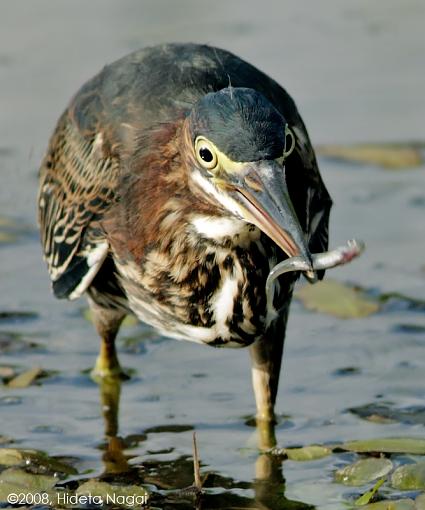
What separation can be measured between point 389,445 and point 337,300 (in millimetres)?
2109

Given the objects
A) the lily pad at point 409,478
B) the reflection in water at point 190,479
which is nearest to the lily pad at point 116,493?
the reflection in water at point 190,479

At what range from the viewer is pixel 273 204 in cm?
629

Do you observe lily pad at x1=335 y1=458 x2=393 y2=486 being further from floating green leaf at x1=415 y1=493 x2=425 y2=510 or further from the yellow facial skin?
the yellow facial skin

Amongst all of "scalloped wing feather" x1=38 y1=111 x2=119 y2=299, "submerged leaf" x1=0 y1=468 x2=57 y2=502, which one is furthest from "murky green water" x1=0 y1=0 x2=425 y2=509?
"scalloped wing feather" x1=38 y1=111 x2=119 y2=299

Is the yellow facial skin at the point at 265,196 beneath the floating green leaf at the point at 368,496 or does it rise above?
above

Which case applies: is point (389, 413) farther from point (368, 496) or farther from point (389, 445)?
point (368, 496)

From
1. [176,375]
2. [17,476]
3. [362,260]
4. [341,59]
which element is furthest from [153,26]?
[17,476]

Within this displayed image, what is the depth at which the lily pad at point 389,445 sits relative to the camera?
7.51 meters

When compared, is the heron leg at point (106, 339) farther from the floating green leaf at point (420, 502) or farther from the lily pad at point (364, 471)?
the floating green leaf at point (420, 502)

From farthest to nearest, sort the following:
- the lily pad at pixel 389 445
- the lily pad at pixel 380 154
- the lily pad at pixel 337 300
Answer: the lily pad at pixel 380 154 → the lily pad at pixel 337 300 → the lily pad at pixel 389 445

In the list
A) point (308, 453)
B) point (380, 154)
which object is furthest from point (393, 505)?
point (380, 154)

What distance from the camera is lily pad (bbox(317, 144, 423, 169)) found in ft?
38.5

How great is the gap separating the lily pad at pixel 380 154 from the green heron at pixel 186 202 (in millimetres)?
3600

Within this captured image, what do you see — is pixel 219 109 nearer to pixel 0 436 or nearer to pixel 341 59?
pixel 0 436
